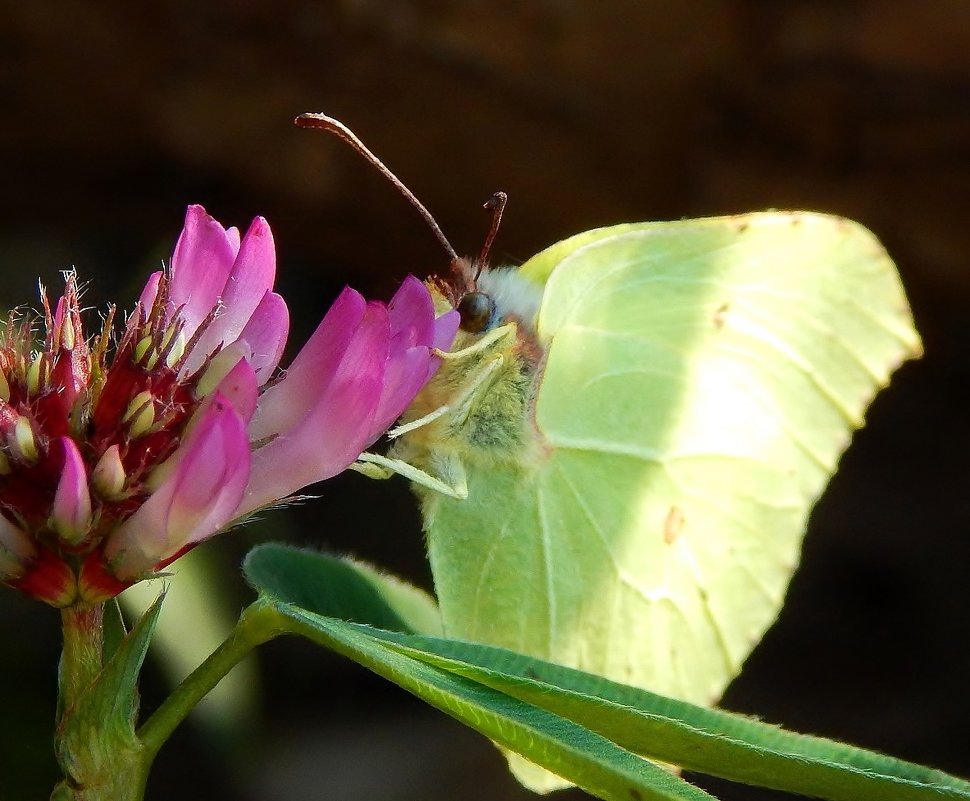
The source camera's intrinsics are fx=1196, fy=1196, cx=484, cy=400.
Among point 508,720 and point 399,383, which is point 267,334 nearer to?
point 399,383

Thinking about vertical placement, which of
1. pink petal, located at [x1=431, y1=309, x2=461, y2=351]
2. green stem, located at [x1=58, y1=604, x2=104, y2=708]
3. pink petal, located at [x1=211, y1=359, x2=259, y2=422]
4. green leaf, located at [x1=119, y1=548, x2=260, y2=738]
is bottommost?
green leaf, located at [x1=119, y1=548, x2=260, y2=738]

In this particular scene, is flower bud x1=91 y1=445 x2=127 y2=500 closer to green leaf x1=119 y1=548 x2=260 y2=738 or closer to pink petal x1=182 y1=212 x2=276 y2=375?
pink petal x1=182 y1=212 x2=276 y2=375

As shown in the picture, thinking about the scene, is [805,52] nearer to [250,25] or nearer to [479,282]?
[250,25]

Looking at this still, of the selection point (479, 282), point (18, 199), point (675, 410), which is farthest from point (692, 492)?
point (18, 199)

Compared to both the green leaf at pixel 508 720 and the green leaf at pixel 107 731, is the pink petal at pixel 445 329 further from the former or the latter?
the green leaf at pixel 107 731

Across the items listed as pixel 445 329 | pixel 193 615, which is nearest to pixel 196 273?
pixel 445 329

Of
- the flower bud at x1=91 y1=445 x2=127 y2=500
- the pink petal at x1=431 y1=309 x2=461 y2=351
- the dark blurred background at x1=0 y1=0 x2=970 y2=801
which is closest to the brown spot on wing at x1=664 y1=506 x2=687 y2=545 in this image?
the pink petal at x1=431 y1=309 x2=461 y2=351

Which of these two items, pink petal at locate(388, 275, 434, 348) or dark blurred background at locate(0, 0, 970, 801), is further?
dark blurred background at locate(0, 0, 970, 801)
